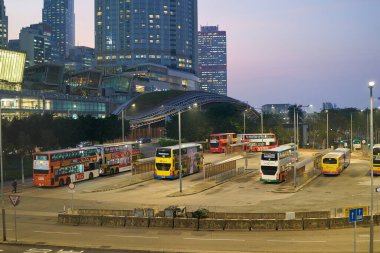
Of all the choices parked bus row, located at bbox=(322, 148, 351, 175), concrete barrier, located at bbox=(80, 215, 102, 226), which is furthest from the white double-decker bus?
concrete barrier, located at bbox=(80, 215, 102, 226)

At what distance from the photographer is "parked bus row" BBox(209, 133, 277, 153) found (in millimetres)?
A: 92688

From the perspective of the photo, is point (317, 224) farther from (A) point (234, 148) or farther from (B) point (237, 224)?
(A) point (234, 148)

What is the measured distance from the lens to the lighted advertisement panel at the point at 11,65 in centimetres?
12663

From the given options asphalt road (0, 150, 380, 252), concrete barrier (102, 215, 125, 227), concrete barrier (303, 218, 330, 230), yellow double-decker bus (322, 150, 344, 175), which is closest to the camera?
asphalt road (0, 150, 380, 252)

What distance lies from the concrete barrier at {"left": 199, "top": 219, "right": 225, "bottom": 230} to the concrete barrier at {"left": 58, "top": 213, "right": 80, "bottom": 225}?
29.3 ft

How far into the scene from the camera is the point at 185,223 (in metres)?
30.6

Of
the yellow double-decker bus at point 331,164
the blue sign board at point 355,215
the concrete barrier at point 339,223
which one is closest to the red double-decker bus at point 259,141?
the yellow double-decker bus at point 331,164

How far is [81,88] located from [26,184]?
12526cm

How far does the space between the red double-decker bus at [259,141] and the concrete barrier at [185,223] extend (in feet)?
213

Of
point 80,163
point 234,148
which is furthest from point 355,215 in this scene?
point 234,148

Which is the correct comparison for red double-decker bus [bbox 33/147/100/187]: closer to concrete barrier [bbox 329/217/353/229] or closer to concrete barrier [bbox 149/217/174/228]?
concrete barrier [bbox 149/217/174/228]

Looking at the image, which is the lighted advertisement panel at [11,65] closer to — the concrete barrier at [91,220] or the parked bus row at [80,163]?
the parked bus row at [80,163]

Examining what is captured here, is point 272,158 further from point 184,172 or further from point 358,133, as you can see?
point 358,133

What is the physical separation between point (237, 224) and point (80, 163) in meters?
30.4
